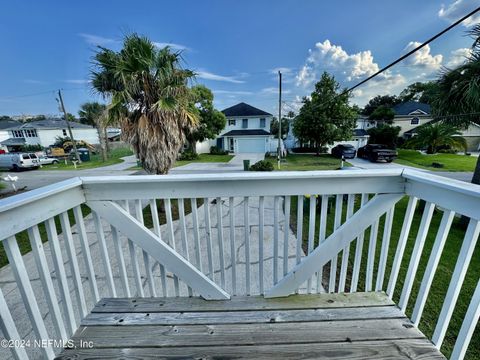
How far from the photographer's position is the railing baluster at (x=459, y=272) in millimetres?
1002

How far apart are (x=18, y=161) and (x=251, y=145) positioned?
19.6 metres

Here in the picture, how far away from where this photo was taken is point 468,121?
4309 millimetres

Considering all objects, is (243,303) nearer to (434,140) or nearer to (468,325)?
(468,325)

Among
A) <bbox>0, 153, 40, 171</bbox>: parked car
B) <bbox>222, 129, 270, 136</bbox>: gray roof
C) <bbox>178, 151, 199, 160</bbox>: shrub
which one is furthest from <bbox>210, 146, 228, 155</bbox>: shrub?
<bbox>0, 153, 40, 171</bbox>: parked car

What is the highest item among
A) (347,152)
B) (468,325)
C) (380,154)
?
(468,325)

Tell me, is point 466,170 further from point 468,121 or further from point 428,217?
point 428,217

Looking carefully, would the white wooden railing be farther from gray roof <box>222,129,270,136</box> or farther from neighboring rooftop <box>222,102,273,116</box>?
neighboring rooftop <box>222,102,273,116</box>

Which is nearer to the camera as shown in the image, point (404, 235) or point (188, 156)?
point (404, 235)

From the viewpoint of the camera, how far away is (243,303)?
1491 millimetres

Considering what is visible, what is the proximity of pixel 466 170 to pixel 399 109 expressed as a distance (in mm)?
20354

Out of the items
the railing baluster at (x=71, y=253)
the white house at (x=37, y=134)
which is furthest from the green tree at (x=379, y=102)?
the white house at (x=37, y=134)

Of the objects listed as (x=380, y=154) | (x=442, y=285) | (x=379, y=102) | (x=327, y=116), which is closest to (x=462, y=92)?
(x=442, y=285)

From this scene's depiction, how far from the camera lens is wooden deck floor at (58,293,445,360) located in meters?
1.14

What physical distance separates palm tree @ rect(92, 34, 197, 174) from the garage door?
16995mm
